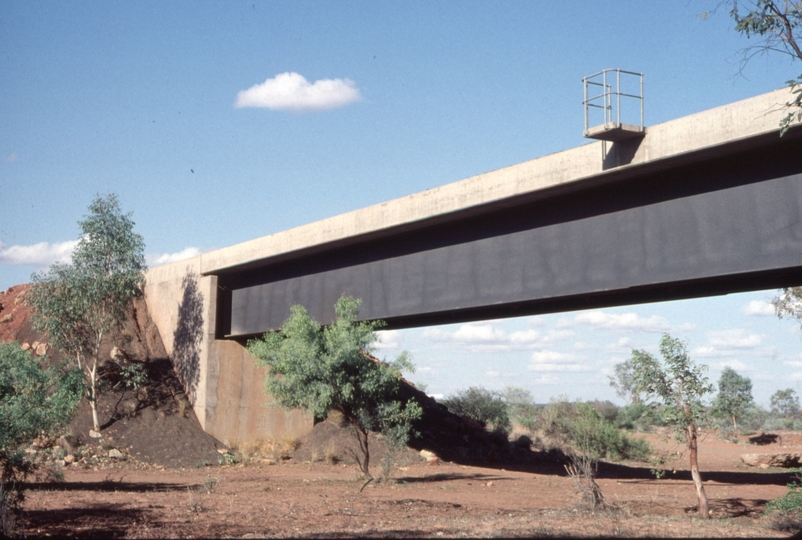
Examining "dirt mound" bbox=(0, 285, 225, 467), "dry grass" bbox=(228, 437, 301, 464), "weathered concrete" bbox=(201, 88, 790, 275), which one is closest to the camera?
"weathered concrete" bbox=(201, 88, 790, 275)

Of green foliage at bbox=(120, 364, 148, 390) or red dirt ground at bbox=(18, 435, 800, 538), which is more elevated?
green foliage at bbox=(120, 364, 148, 390)

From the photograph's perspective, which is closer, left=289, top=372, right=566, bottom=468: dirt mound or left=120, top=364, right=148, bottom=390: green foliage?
left=120, top=364, right=148, bottom=390: green foliage

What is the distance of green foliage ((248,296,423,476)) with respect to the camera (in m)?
22.2

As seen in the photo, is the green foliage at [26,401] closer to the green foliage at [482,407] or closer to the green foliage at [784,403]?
the green foliage at [482,407]

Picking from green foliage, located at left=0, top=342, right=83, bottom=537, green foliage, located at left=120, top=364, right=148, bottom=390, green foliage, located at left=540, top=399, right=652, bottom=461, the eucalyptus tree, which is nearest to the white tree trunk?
the eucalyptus tree

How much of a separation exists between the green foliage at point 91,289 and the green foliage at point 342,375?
10.9 meters

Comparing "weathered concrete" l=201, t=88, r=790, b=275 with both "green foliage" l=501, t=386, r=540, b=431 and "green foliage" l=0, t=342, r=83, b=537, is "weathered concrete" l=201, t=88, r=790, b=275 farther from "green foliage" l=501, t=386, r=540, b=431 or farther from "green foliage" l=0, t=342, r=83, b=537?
"green foliage" l=501, t=386, r=540, b=431

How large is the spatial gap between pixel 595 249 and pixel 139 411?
2120 centimetres

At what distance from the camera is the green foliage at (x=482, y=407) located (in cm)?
4522

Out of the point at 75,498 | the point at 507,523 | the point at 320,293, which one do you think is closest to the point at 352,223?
the point at 320,293

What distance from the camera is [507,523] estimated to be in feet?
46.1

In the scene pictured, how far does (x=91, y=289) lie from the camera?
99.2 ft

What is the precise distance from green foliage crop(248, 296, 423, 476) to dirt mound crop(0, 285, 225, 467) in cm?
859

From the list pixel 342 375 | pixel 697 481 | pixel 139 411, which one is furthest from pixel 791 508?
pixel 139 411
